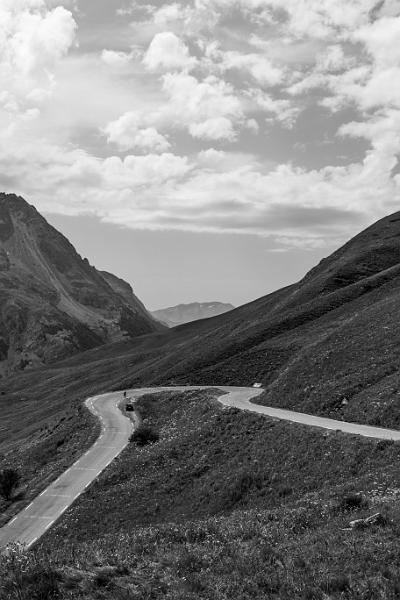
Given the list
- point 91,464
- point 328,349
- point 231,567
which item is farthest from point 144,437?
point 231,567

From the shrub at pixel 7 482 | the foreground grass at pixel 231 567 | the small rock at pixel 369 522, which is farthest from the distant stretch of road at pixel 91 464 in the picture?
the small rock at pixel 369 522

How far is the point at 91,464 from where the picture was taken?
4062 cm

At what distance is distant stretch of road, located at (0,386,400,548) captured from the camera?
28.7 meters

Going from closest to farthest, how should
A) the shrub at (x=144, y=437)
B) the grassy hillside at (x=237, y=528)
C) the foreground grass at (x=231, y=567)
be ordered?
the foreground grass at (x=231, y=567)
the grassy hillside at (x=237, y=528)
the shrub at (x=144, y=437)

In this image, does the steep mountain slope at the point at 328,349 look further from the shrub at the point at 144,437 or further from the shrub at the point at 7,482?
the shrub at the point at 7,482

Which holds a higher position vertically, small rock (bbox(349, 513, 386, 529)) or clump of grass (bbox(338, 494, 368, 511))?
small rock (bbox(349, 513, 386, 529))

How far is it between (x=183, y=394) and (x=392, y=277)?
1859 inches

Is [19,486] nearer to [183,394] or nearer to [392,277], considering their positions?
[183,394]

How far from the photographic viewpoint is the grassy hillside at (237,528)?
11641 millimetres

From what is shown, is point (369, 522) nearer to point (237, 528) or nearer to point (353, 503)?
point (353, 503)

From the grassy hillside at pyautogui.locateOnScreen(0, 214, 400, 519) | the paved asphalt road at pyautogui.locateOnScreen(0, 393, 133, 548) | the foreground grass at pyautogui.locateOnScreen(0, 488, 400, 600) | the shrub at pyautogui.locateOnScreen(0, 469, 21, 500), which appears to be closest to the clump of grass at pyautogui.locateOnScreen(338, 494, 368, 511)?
the foreground grass at pyautogui.locateOnScreen(0, 488, 400, 600)

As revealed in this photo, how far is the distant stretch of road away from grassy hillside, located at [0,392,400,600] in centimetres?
136

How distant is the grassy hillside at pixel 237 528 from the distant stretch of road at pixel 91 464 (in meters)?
1.36

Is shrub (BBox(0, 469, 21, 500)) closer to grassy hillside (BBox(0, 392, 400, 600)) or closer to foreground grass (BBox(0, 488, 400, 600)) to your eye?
grassy hillside (BBox(0, 392, 400, 600))
